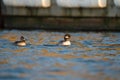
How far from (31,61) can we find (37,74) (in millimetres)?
2949

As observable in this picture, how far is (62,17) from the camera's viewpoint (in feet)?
115

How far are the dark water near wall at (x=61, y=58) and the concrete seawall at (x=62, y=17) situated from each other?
2.69m

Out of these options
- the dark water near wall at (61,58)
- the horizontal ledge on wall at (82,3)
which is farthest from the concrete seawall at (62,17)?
the dark water near wall at (61,58)

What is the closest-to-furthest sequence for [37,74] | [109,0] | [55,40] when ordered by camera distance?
[37,74] < [55,40] < [109,0]

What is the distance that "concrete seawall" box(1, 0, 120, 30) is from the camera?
34.3 metres

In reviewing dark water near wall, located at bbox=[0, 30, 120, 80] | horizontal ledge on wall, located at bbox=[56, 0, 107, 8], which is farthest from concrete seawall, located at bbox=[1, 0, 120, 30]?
dark water near wall, located at bbox=[0, 30, 120, 80]

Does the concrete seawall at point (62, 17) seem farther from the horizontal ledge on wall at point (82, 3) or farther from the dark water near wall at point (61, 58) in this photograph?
the dark water near wall at point (61, 58)

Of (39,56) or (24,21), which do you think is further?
(24,21)

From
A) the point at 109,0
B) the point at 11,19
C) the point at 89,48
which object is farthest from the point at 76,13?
the point at 89,48

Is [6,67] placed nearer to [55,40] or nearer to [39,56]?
[39,56]

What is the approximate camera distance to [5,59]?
842 inches

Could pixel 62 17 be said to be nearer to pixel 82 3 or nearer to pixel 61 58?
pixel 82 3

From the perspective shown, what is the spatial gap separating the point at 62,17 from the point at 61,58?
44.7 ft

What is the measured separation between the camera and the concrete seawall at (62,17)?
113ft
